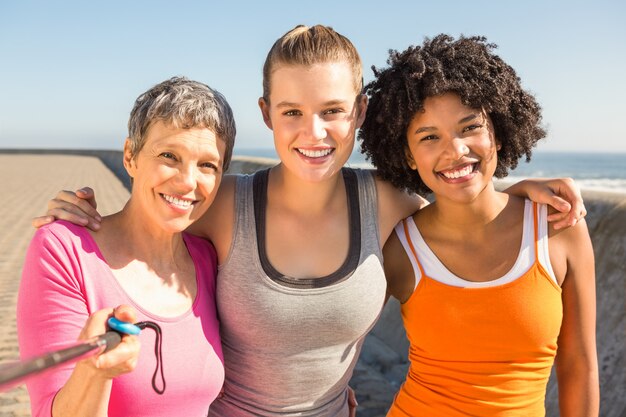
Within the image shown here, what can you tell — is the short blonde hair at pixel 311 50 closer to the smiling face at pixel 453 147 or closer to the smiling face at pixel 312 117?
the smiling face at pixel 312 117

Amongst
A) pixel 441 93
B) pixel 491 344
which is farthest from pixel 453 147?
pixel 491 344

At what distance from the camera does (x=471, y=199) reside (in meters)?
2.54

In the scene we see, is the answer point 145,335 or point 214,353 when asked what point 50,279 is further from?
point 214,353

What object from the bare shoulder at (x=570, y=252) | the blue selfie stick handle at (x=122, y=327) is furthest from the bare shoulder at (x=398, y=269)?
the blue selfie stick handle at (x=122, y=327)

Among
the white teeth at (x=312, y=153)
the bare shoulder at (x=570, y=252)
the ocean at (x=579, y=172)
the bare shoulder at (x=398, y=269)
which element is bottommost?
→ the ocean at (x=579, y=172)

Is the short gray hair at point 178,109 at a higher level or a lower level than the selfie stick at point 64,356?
higher

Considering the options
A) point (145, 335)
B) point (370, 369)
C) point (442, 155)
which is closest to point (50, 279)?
point (145, 335)

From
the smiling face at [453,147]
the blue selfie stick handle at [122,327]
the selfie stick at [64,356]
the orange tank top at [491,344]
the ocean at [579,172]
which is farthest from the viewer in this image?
the ocean at [579,172]

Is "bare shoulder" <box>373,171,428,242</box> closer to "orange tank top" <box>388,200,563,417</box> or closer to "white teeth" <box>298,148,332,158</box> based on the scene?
"orange tank top" <box>388,200,563,417</box>

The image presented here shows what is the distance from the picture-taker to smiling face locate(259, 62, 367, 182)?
2.46 meters

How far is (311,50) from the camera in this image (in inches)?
97.6

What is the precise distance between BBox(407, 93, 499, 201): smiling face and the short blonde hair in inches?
13.2

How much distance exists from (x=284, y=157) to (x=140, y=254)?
68 cm

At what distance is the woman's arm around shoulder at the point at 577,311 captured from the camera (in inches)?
97.1
